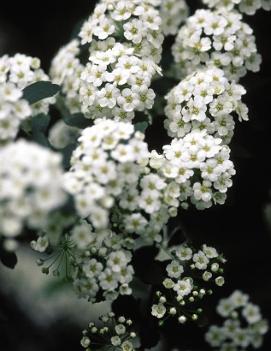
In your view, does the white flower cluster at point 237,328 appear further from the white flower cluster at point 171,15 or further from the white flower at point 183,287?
the white flower cluster at point 171,15

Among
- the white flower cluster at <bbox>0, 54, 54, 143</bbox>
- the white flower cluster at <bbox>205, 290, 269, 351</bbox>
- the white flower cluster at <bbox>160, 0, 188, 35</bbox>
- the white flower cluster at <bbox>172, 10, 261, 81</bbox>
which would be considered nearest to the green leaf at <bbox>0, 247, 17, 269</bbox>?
the white flower cluster at <bbox>0, 54, 54, 143</bbox>

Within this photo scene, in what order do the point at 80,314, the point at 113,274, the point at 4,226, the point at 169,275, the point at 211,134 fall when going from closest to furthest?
the point at 4,226, the point at 113,274, the point at 169,275, the point at 211,134, the point at 80,314

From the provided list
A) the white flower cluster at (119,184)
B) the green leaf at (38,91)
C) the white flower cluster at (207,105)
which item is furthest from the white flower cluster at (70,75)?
the white flower cluster at (119,184)

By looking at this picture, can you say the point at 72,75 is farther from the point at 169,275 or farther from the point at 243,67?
the point at 169,275

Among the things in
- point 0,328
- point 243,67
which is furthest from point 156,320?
point 243,67

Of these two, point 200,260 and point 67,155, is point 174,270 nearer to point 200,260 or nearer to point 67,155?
point 200,260

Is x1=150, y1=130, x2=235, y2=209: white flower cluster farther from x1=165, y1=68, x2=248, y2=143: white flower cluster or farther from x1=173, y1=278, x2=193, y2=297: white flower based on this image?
x1=173, y1=278, x2=193, y2=297: white flower
